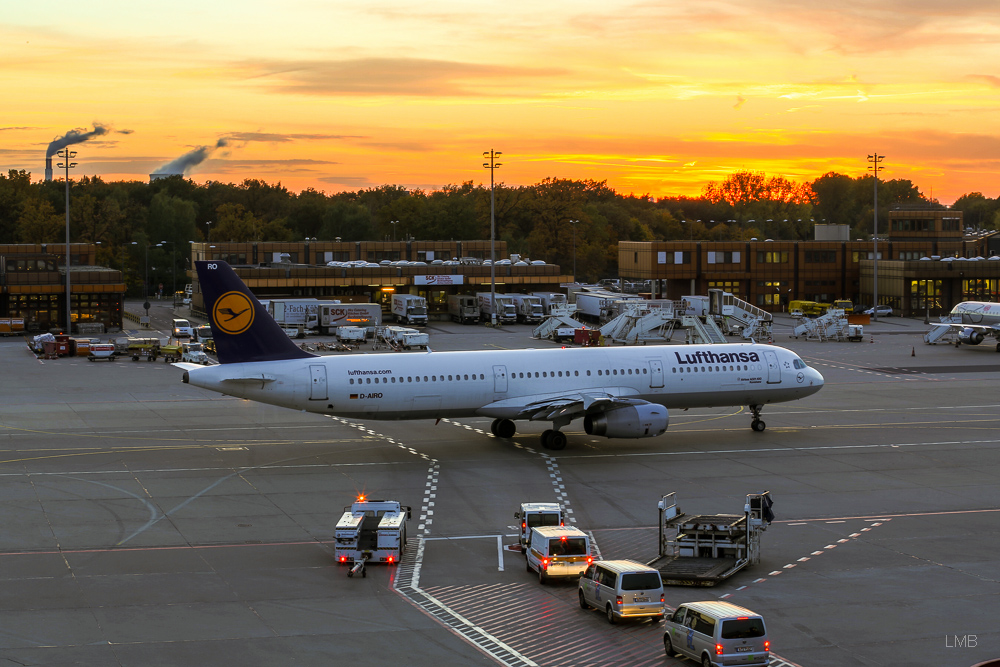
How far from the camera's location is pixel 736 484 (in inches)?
1673

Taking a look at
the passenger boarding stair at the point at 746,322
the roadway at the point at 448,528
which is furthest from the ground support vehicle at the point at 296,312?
the roadway at the point at 448,528

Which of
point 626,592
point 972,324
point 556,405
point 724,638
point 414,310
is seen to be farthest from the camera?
point 414,310

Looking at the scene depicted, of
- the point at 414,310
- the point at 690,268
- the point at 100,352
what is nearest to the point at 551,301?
Answer: the point at 414,310

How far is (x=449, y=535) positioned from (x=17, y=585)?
12.9 metres

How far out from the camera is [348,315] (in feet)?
364

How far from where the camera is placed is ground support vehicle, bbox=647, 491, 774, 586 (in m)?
30.7

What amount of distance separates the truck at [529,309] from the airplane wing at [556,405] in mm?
73027

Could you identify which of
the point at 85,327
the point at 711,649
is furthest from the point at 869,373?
the point at 85,327

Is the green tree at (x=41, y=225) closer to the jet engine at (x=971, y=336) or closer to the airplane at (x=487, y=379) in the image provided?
the jet engine at (x=971, y=336)

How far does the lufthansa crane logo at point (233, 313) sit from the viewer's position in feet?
153

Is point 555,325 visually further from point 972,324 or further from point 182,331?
point 972,324

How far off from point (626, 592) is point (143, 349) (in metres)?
71.3

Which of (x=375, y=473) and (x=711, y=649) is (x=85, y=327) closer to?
(x=375, y=473)

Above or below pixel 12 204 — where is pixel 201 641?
below
